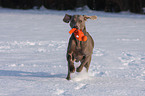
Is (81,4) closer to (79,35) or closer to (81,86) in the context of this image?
(79,35)

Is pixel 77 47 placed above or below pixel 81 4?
above

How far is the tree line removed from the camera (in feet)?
77.9

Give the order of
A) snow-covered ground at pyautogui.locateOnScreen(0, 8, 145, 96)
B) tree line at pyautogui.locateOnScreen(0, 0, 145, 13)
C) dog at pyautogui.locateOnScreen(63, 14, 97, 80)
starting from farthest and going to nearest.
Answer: tree line at pyautogui.locateOnScreen(0, 0, 145, 13), dog at pyautogui.locateOnScreen(63, 14, 97, 80), snow-covered ground at pyautogui.locateOnScreen(0, 8, 145, 96)

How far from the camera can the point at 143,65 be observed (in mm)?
6184

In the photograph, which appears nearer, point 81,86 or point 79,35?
point 81,86

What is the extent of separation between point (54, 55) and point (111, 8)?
18052 millimetres

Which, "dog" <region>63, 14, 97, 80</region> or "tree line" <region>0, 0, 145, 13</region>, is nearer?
"dog" <region>63, 14, 97, 80</region>

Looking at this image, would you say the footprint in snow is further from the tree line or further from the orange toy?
the tree line

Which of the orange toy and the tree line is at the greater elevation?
the orange toy

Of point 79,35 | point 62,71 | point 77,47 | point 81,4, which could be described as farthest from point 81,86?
point 81,4

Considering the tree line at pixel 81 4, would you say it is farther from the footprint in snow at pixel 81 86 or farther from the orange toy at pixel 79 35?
the footprint in snow at pixel 81 86

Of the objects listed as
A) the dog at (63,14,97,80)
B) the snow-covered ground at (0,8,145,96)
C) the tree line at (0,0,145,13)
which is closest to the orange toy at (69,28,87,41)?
the dog at (63,14,97,80)

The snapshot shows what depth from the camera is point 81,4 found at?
25.2 m

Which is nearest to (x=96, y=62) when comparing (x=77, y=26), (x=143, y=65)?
(x=143, y=65)
